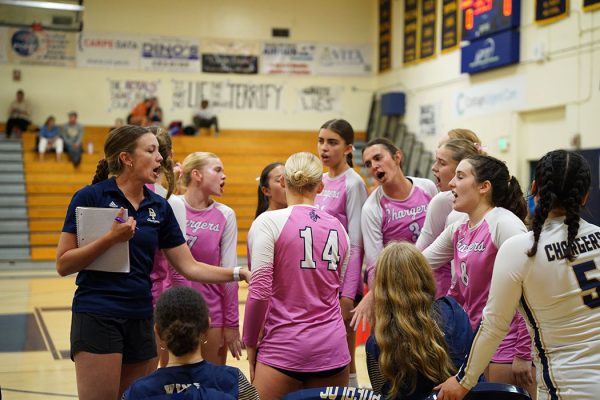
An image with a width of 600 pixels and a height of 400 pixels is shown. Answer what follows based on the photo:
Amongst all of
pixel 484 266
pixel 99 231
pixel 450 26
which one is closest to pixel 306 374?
pixel 484 266

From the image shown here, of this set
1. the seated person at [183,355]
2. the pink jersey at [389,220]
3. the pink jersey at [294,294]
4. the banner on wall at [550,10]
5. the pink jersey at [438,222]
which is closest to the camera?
the seated person at [183,355]

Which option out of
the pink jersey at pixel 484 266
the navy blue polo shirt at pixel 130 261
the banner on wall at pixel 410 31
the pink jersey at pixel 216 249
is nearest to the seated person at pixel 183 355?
the navy blue polo shirt at pixel 130 261

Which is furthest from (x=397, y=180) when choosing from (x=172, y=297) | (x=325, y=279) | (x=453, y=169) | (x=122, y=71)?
(x=122, y=71)

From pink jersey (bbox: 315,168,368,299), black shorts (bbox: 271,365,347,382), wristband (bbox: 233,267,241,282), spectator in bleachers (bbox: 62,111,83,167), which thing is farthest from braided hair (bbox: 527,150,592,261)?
spectator in bleachers (bbox: 62,111,83,167)

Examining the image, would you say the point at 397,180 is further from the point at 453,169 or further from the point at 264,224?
the point at 264,224

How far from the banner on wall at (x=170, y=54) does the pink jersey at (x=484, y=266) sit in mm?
18348

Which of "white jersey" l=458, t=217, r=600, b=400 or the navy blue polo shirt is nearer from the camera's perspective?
"white jersey" l=458, t=217, r=600, b=400

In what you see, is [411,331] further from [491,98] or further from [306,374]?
[491,98]

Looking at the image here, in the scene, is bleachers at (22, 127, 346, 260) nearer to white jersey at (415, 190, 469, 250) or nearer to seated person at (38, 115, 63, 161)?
seated person at (38, 115, 63, 161)

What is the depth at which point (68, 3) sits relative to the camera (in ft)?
54.7

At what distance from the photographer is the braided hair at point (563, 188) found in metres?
2.89

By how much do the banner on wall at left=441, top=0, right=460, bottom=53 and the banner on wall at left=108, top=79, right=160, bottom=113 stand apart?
8365 mm

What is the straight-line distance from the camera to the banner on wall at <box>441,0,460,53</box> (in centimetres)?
1708

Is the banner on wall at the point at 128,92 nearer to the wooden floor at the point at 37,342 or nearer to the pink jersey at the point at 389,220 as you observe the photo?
the wooden floor at the point at 37,342
